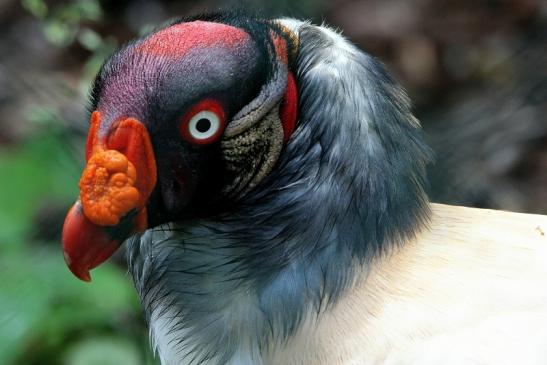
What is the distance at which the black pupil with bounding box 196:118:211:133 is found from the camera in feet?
4.42

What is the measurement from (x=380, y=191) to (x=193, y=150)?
0.30m

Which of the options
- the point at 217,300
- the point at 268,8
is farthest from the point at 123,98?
the point at 268,8

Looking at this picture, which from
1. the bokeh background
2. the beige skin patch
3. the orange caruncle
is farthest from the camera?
the bokeh background

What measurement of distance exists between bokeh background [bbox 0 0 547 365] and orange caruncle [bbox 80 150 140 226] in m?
0.44

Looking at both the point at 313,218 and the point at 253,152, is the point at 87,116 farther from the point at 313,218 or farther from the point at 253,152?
the point at 313,218

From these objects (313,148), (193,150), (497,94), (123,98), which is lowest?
(497,94)

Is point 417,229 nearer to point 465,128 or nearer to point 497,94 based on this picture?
point 465,128

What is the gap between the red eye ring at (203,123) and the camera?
1.34 m

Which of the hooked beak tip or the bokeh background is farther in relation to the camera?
the bokeh background

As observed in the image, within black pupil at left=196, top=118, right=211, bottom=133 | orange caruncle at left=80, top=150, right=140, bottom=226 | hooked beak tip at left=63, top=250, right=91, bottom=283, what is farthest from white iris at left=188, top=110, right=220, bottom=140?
hooked beak tip at left=63, top=250, right=91, bottom=283

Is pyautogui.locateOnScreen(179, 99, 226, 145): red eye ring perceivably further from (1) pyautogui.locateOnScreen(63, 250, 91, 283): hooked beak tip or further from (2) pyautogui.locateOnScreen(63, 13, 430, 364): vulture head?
(1) pyautogui.locateOnScreen(63, 250, 91, 283): hooked beak tip

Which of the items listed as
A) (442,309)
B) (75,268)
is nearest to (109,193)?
(75,268)

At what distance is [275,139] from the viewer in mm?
1438

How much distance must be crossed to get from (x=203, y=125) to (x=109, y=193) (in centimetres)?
17
